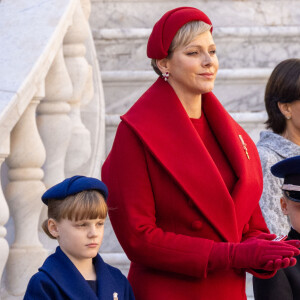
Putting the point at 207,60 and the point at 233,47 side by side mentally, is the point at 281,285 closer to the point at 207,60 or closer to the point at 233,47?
the point at 207,60

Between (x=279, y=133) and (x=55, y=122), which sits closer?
(x=279, y=133)

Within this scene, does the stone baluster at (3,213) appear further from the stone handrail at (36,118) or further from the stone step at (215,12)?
the stone step at (215,12)

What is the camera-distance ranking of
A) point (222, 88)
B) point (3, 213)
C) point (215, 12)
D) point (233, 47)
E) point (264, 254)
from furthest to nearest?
point (215, 12), point (233, 47), point (222, 88), point (3, 213), point (264, 254)

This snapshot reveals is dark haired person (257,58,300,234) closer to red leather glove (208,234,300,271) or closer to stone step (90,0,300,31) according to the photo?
red leather glove (208,234,300,271)

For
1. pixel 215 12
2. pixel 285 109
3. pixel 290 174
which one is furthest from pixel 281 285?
pixel 215 12

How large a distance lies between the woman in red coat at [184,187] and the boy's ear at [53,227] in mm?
189

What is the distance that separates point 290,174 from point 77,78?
5.85 feet

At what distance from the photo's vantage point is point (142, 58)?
19.1ft

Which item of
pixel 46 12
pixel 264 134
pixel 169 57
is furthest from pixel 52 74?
pixel 169 57

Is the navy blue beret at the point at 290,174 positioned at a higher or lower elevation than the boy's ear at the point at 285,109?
lower

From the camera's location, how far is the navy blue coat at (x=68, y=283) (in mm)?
3041

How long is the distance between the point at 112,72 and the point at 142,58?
10.2 inches

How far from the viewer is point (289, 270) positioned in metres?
3.28

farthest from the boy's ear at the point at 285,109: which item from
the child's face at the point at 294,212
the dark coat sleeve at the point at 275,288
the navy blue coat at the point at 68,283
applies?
the navy blue coat at the point at 68,283
